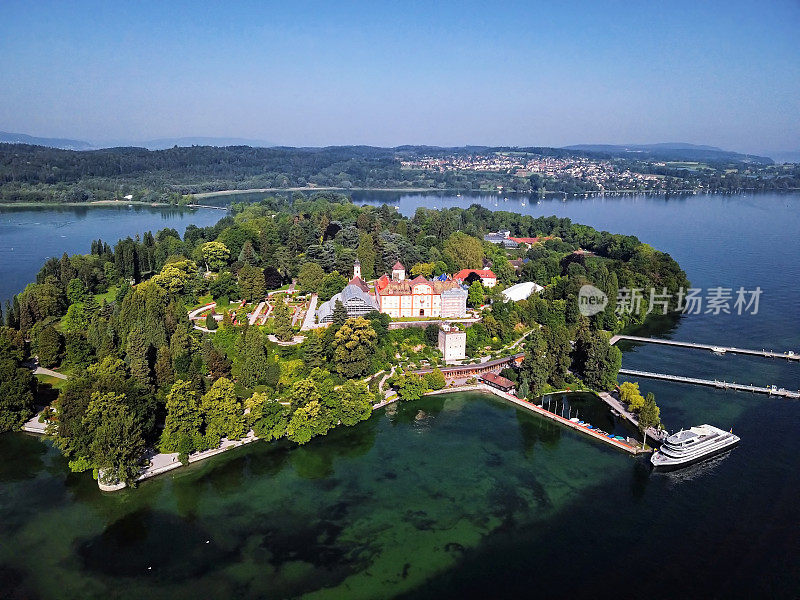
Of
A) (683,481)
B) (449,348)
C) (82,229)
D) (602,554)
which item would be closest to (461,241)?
(449,348)

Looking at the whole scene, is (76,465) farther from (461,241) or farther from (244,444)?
(461,241)

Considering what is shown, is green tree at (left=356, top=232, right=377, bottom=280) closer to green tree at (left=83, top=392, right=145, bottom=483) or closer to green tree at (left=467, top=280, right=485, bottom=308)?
green tree at (left=467, top=280, right=485, bottom=308)

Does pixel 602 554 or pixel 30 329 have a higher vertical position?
pixel 30 329

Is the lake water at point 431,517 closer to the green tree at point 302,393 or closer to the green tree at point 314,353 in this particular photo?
the green tree at point 302,393

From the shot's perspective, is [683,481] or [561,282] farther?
[561,282]

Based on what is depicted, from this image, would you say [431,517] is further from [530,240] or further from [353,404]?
[530,240]

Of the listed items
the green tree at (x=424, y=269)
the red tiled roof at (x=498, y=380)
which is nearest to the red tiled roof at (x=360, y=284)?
the green tree at (x=424, y=269)

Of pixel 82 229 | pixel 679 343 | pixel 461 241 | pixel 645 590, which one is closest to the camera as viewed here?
pixel 645 590

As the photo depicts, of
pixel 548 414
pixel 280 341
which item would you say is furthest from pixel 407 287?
pixel 548 414
